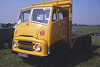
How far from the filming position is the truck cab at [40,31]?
4.39 metres

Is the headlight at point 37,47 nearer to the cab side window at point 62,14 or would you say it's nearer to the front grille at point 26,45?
the front grille at point 26,45

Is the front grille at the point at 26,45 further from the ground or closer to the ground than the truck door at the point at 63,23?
closer to the ground

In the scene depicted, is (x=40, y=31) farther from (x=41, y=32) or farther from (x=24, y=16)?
(x=24, y=16)

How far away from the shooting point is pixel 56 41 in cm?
477

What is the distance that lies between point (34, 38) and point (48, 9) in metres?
1.31

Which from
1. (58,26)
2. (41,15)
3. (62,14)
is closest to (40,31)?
(41,15)

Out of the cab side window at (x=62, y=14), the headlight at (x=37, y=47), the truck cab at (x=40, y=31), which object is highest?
the cab side window at (x=62, y=14)

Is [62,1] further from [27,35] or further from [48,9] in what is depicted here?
[27,35]

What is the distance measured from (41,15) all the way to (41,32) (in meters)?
0.80

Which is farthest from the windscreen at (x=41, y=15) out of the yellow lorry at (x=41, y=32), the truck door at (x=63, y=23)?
the truck door at (x=63, y=23)

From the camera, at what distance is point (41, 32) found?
15.0ft

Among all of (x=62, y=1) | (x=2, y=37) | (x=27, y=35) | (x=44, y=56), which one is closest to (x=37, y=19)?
(x=27, y=35)

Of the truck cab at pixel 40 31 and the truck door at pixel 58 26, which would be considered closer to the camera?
the truck cab at pixel 40 31

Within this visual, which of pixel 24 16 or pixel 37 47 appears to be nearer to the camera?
pixel 37 47
